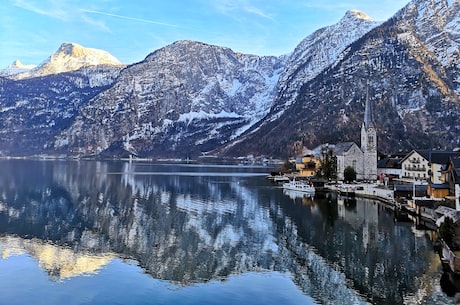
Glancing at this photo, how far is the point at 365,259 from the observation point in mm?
35562

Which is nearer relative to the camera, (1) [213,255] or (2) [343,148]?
(1) [213,255]

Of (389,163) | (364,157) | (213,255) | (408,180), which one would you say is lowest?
(213,255)

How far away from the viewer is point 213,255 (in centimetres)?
3756

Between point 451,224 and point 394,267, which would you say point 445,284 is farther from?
point 451,224

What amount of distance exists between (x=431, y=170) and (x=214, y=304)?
62664mm

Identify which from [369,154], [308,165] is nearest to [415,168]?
[369,154]

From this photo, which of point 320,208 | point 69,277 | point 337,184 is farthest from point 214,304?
point 337,184

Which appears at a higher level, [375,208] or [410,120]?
[410,120]

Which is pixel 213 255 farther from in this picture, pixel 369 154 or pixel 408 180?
pixel 369 154

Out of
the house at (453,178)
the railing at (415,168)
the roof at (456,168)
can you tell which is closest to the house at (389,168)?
the railing at (415,168)

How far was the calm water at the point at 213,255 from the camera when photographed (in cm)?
2786

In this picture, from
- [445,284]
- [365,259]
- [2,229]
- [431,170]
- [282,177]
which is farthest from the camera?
[282,177]

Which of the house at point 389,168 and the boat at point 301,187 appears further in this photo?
the house at point 389,168

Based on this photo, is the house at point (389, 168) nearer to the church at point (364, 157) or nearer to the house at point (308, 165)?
the church at point (364, 157)
